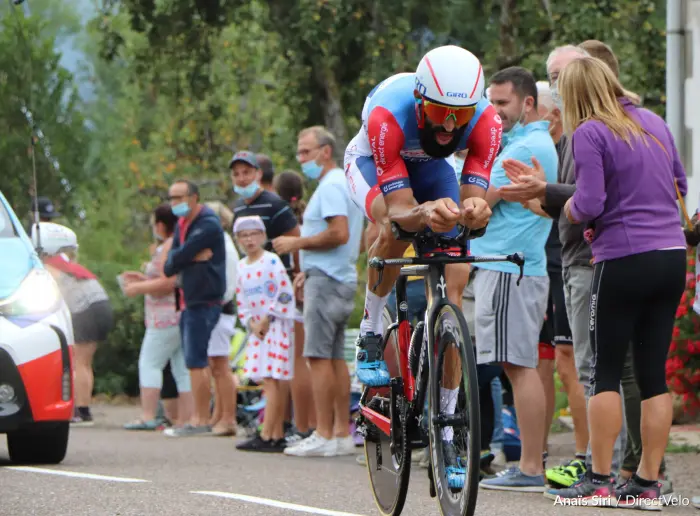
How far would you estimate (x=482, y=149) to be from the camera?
7.10m

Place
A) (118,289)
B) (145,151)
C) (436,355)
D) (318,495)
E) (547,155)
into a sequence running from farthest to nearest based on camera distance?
(145,151) < (118,289) < (547,155) < (318,495) < (436,355)

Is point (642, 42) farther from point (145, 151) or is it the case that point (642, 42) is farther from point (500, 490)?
point (145, 151)

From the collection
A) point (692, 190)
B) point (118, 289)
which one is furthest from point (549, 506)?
point (118, 289)

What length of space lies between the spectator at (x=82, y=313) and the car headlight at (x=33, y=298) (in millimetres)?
5248

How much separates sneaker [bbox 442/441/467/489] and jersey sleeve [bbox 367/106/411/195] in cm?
129

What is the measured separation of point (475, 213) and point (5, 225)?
5058 millimetres

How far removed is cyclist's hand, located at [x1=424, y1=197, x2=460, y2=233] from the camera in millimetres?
6422

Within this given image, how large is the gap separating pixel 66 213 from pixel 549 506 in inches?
1124

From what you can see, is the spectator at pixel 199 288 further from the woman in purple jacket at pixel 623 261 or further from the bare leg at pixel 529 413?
the woman in purple jacket at pixel 623 261

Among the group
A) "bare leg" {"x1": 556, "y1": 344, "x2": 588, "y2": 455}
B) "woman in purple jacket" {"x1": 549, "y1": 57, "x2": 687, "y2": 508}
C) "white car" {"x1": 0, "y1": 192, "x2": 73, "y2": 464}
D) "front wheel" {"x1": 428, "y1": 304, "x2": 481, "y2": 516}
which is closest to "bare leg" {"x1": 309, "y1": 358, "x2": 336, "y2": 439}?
"white car" {"x1": 0, "y1": 192, "x2": 73, "y2": 464}

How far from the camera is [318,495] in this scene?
27.7ft

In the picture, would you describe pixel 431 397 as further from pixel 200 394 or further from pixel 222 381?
pixel 200 394

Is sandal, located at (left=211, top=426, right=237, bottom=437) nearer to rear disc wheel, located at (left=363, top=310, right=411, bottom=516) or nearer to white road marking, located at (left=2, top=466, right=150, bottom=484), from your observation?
white road marking, located at (left=2, top=466, right=150, bottom=484)

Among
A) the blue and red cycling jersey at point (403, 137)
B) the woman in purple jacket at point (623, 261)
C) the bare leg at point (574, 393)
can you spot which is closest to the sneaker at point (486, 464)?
the bare leg at point (574, 393)
